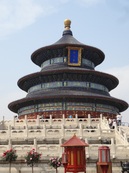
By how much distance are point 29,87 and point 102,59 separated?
12379 millimetres

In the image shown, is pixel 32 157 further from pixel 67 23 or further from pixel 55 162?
pixel 67 23

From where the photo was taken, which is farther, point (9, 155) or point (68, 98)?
point (68, 98)

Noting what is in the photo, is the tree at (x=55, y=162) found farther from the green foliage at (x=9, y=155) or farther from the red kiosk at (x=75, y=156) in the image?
the red kiosk at (x=75, y=156)

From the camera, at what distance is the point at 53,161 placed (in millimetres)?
20656

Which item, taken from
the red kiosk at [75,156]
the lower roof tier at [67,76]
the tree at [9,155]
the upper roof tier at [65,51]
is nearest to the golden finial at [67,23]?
the upper roof tier at [65,51]

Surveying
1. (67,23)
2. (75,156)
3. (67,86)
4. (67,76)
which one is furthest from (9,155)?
(67,23)

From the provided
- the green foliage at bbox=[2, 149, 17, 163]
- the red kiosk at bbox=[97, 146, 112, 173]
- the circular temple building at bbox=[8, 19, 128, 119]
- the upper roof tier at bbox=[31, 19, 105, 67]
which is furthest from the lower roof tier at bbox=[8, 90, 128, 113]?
the red kiosk at bbox=[97, 146, 112, 173]

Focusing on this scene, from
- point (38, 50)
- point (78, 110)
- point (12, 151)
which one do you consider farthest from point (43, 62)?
Result: point (12, 151)

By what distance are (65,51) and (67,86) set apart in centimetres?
587

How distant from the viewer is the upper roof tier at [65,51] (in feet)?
176

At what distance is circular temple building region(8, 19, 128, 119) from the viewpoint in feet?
161

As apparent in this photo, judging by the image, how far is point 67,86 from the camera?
168ft

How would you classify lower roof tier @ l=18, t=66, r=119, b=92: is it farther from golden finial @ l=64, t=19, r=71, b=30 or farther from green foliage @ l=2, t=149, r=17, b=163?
green foliage @ l=2, t=149, r=17, b=163

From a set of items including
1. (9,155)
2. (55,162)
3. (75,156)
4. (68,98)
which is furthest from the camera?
(68,98)
